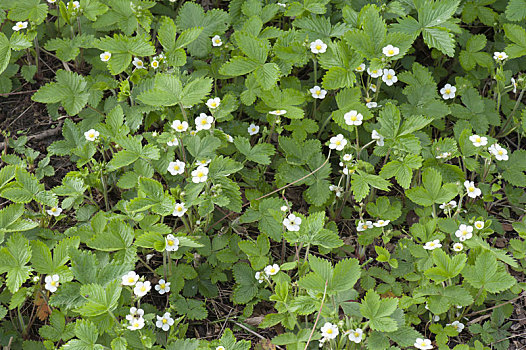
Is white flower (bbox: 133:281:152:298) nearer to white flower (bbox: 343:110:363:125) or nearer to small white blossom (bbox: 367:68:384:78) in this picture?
white flower (bbox: 343:110:363:125)

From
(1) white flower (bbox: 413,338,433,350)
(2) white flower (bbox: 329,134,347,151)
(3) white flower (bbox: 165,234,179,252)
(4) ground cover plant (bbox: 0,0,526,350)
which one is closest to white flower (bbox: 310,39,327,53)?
(4) ground cover plant (bbox: 0,0,526,350)

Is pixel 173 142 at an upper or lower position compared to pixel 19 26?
lower

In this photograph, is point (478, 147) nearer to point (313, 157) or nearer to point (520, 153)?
point (520, 153)

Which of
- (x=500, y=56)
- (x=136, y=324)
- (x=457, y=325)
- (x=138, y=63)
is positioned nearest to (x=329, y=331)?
(x=457, y=325)

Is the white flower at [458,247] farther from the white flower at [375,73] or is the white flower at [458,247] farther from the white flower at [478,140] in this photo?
the white flower at [375,73]

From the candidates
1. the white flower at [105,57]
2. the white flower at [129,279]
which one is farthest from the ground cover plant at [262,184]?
the white flower at [105,57]

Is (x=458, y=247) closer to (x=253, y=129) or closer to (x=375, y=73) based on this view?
(x=375, y=73)
